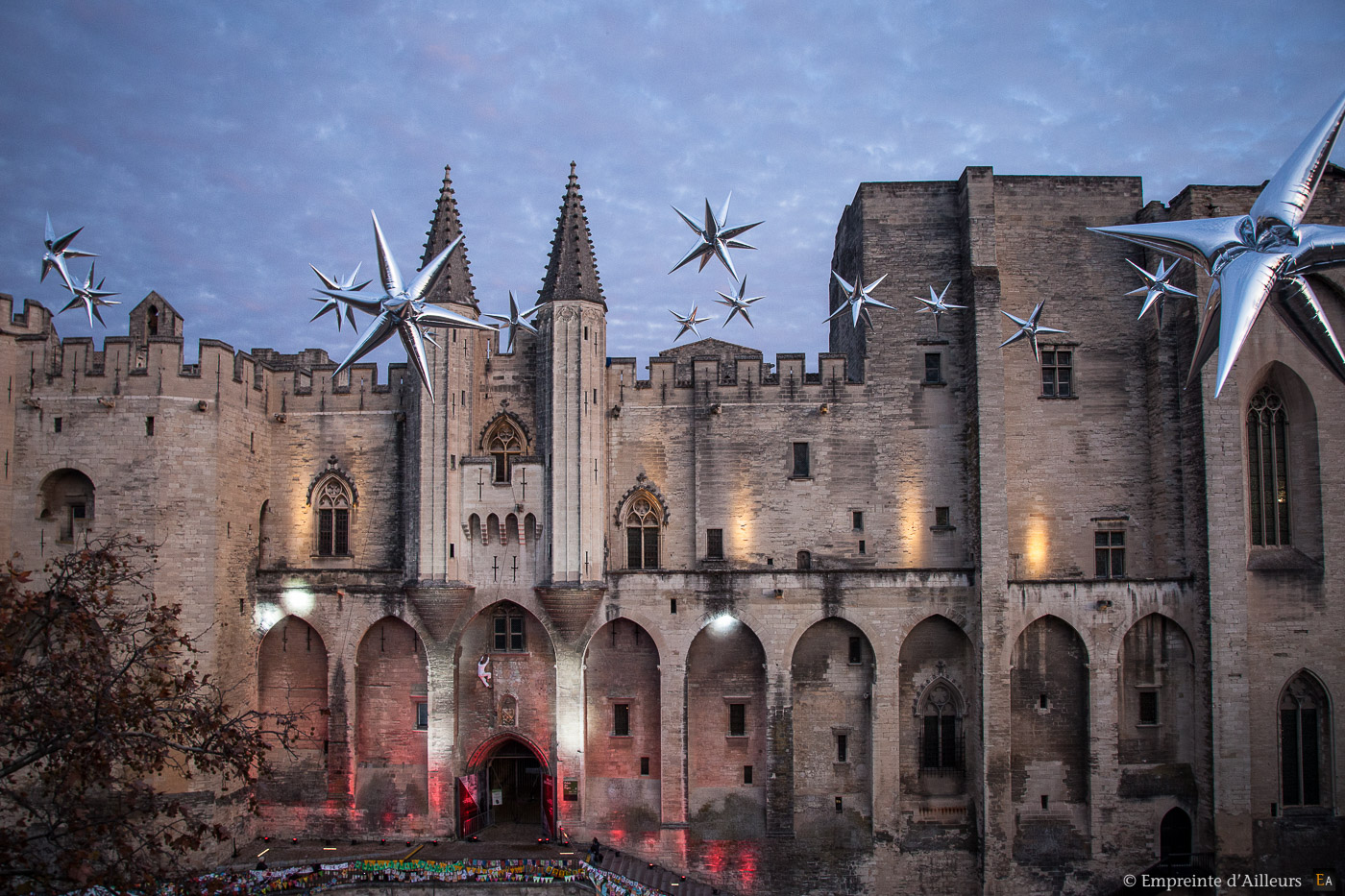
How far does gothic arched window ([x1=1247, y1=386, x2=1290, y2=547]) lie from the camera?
29844 millimetres

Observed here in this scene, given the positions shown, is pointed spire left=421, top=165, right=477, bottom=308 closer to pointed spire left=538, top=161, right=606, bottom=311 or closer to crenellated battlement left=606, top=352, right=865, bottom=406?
pointed spire left=538, top=161, right=606, bottom=311

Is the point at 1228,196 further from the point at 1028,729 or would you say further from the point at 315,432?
the point at 315,432

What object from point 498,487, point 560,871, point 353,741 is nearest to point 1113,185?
point 498,487

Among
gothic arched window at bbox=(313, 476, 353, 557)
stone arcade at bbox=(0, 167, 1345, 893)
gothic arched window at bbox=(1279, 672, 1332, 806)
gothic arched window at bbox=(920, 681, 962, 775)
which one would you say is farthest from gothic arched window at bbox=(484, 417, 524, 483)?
gothic arched window at bbox=(1279, 672, 1332, 806)

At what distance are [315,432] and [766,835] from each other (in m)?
20.2

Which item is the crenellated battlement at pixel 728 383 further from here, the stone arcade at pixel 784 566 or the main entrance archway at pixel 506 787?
the main entrance archway at pixel 506 787

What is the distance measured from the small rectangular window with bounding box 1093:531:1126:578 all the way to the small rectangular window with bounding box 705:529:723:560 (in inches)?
507

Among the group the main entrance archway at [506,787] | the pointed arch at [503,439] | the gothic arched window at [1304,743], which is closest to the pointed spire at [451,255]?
the pointed arch at [503,439]

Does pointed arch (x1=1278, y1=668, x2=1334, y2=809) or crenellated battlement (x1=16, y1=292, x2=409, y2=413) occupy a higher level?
crenellated battlement (x1=16, y1=292, x2=409, y2=413)

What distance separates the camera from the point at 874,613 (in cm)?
2894

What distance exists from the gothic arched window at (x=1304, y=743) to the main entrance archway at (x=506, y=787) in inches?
926

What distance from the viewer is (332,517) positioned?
30875mm

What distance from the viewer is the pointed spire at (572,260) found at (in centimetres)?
2948

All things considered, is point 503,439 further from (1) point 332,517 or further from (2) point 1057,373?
(2) point 1057,373
